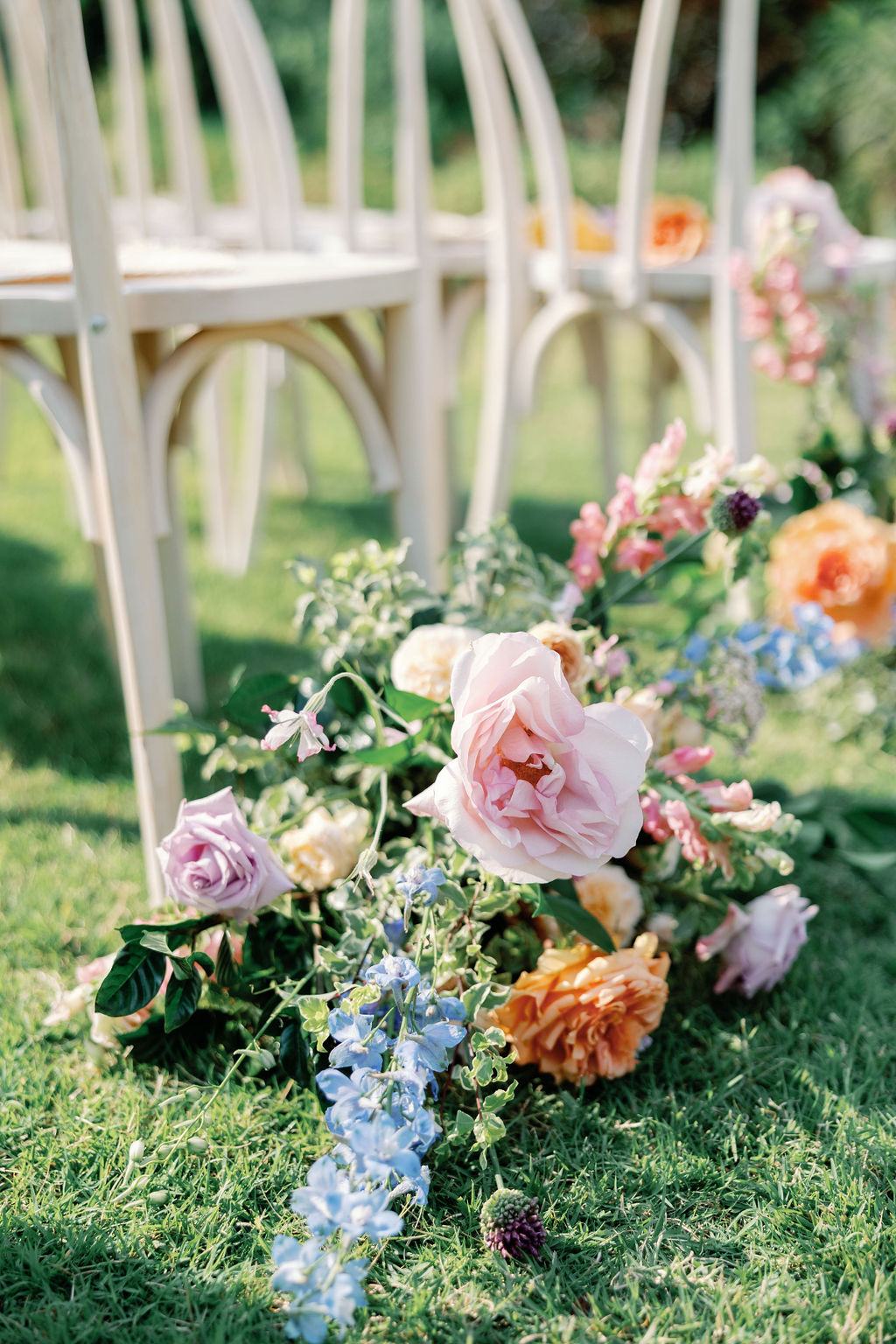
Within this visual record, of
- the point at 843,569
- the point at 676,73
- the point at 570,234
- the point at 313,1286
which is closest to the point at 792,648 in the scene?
the point at 843,569

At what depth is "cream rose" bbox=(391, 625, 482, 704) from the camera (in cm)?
110

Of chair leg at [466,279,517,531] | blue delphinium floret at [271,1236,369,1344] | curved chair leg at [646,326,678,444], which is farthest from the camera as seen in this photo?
curved chair leg at [646,326,678,444]

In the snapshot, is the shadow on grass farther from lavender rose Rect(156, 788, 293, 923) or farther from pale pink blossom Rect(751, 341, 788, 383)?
pale pink blossom Rect(751, 341, 788, 383)

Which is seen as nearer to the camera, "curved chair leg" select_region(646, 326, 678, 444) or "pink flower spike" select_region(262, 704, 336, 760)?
"pink flower spike" select_region(262, 704, 336, 760)

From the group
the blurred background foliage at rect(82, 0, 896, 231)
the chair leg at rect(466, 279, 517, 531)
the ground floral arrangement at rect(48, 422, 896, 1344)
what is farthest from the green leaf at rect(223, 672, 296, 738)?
the blurred background foliage at rect(82, 0, 896, 231)

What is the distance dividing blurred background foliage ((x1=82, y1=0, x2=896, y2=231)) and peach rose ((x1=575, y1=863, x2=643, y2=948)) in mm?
7367

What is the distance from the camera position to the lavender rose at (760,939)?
1178 millimetres

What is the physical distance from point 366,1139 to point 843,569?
3.51ft

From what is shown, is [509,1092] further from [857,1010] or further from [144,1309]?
[857,1010]

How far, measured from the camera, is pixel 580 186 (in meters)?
7.21

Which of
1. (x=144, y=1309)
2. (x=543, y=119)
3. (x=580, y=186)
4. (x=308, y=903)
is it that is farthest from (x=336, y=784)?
(x=580, y=186)

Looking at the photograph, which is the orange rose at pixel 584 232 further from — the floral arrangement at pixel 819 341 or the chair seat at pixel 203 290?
the chair seat at pixel 203 290

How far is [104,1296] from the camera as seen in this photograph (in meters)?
0.88

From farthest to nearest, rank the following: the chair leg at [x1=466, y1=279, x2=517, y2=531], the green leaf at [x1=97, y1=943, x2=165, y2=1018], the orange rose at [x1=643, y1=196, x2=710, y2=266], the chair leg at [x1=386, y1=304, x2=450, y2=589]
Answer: the orange rose at [x1=643, y1=196, x2=710, y2=266] → the chair leg at [x1=466, y1=279, x2=517, y2=531] → the chair leg at [x1=386, y1=304, x2=450, y2=589] → the green leaf at [x1=97, y1=943, x2=165, y2=1018]
